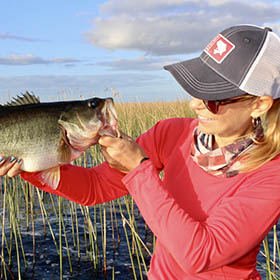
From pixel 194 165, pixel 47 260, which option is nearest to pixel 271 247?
pixel 47 260

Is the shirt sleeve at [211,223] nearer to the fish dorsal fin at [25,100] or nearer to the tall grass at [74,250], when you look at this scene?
the fish dorsal fin at [25,100]

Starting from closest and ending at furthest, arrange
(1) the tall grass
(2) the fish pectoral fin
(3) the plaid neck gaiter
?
(3) the plaid neck gaiter
(2) the fish pectoral fin
(1) the tall grass

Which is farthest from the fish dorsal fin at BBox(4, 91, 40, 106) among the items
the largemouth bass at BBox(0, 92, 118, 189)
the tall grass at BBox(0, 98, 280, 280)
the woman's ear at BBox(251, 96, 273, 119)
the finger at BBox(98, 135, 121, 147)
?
the tall grass at BBox(0, 98, 280, 280)

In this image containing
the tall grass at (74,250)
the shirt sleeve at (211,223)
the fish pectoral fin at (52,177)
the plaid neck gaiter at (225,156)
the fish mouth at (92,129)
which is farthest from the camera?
the tall grass at (74,250)

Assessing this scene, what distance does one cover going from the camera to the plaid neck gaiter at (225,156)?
1.70m

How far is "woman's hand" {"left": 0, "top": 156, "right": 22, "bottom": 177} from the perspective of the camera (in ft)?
6.26

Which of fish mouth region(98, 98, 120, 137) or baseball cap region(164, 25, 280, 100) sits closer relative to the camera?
baseball cap region(164, 25, 280, 100)

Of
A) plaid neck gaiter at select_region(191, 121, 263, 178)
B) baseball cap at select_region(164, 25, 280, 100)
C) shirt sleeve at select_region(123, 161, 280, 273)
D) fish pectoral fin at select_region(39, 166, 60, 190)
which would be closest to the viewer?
shirt sleeve at select_region(123, 161, 280, 273)

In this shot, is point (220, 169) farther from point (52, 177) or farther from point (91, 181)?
point (52, 177)

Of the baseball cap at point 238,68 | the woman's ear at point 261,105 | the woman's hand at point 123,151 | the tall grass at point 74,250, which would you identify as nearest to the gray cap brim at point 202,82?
the baseball cap at point 238,68

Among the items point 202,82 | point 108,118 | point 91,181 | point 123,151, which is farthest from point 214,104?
point 91,181

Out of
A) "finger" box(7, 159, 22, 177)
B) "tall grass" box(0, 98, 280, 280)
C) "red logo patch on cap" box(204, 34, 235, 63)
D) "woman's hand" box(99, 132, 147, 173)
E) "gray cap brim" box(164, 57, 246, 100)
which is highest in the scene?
"red logo patch on cap" box(204, 34, 235, 63)

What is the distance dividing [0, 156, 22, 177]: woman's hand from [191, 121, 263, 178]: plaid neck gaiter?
3.02 ft

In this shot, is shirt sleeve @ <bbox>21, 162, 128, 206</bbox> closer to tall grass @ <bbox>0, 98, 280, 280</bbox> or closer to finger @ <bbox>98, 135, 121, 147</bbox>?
finger @ <bbox>98, 135, 121, 147</bbox>
